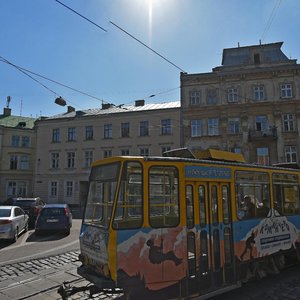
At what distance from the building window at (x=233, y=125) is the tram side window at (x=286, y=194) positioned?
23172mm

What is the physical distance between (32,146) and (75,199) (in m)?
12.2

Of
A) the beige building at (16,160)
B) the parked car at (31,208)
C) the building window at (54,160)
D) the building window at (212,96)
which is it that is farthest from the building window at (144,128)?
the parked car at (31,208)

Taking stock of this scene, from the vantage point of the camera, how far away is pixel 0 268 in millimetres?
8266

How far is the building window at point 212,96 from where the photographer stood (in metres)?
32.3

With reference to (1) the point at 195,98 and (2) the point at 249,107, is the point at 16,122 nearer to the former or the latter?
(1) the point at 195,98

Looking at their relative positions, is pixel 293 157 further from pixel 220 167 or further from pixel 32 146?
pixel 32 146

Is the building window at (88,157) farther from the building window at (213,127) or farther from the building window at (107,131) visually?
the building window at (213,127)

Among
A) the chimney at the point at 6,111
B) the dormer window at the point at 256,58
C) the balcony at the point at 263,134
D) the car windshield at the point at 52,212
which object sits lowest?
the car windshield at the point at 52,212

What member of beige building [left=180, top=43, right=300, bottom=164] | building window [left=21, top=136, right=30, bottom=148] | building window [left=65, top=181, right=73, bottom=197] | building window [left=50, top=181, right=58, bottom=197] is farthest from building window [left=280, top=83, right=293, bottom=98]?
building window [left=21, top=136, right=30, bottom=148]

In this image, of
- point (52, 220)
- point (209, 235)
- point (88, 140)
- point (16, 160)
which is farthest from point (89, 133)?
point (209, 235)

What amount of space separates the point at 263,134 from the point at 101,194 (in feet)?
88.1

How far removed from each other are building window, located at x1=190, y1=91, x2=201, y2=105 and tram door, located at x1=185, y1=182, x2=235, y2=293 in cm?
2702

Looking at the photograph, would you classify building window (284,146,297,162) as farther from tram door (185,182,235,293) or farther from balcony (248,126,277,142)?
tram door (185,182,235,293)

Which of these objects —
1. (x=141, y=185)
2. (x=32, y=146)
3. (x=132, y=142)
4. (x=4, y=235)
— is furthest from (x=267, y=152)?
(x=32, y=146)
